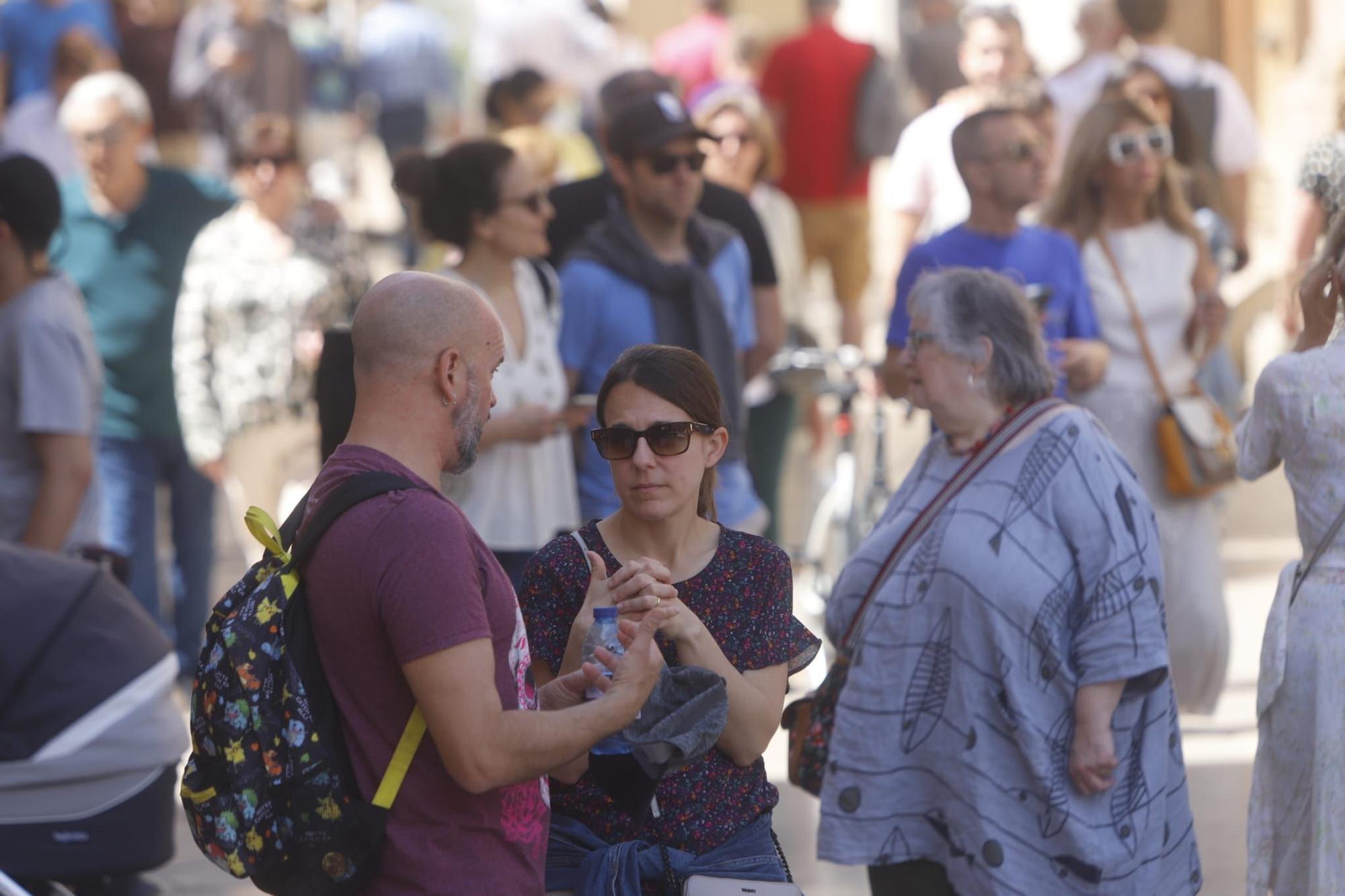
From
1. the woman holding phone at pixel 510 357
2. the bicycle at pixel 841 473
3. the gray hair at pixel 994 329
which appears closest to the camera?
the gray hair at pixel 994 329

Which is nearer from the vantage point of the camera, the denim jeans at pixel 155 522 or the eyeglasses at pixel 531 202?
the eyeglasses at pixel 531 202

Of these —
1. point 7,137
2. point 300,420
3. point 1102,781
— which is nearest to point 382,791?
point 1102,781

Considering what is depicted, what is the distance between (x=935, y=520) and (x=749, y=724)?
47.6 inches

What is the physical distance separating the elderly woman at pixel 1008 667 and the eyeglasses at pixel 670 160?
1.72m

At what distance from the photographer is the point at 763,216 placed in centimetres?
968

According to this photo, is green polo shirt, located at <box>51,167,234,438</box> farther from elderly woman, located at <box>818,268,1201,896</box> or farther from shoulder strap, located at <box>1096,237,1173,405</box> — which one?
elderly woman, located at <box>818,268,1201,896</box>

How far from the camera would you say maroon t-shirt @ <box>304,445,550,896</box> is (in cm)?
294

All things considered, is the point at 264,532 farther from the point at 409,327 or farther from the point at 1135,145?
the point at 1135,145

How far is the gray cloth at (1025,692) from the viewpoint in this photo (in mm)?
4406

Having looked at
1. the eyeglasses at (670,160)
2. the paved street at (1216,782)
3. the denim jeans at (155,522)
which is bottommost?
the paved street at (1216,782)

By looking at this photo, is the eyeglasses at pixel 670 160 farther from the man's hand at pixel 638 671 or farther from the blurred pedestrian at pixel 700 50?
the blurred pedestrian at pixel 700 50

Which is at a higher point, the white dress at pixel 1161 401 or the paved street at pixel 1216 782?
the white dress at pixel 1161 401

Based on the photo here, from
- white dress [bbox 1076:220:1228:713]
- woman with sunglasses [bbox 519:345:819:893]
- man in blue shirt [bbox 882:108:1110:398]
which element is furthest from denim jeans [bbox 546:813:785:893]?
white dress [bbox 1076:220:1228:713]

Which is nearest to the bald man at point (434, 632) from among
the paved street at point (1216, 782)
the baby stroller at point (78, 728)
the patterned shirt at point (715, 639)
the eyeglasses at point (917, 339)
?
the patterned shirt at point (715, 639)
